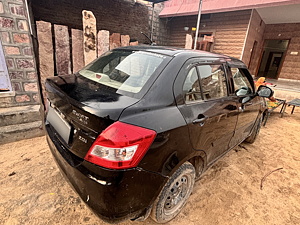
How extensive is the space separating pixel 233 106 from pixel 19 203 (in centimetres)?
280

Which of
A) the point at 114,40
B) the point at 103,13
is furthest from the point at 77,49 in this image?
the point at 103,13

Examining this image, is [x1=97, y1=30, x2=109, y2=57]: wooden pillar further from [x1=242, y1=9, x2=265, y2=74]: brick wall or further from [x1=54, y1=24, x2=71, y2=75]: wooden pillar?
[x1=242, y1=9, x2=265, y2=74]: brick wall

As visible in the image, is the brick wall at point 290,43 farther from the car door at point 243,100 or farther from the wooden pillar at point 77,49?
the wooden pillar at point 77,49

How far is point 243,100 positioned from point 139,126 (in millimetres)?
1890

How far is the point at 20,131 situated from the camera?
2.98m

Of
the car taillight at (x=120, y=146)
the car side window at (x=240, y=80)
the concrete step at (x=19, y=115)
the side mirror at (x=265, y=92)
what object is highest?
the car side window at (x=240, y=80)

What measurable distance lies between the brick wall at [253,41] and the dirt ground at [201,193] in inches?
292

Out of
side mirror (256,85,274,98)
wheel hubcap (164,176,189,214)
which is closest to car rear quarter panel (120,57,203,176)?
wheel hubcap (164,176,189,214)

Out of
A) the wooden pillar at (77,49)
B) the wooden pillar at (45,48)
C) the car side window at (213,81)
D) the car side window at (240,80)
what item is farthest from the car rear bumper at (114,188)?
the wooden pillar at (77,49)

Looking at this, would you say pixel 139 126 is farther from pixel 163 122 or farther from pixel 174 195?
pixel 174 195

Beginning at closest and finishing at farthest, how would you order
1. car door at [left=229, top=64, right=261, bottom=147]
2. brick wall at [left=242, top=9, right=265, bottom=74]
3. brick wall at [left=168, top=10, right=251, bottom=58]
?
1. car door at [left=229, top=64, right=261, bottom=147]
2. brick wall at [left=168, top=10, right=251, bottom=58]
3. brick wall at [left=242, top=9, right=265, bottom=74]

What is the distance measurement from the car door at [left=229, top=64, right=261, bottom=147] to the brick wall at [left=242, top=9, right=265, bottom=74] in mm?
6945

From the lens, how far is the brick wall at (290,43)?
10.2 m

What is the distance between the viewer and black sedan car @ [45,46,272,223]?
118 cm
